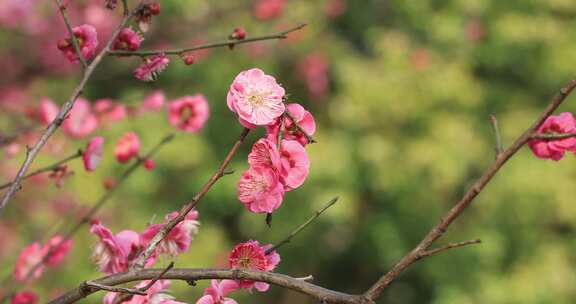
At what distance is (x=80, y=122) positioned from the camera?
2254 mm

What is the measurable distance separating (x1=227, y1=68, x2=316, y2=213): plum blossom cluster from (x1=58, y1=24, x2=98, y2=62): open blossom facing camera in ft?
1.07

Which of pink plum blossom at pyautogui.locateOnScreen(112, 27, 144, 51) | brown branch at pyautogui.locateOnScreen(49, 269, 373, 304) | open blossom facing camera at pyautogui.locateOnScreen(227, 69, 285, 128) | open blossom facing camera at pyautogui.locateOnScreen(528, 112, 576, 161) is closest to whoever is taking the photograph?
brown branch at pyautogui.locateOnScreen(49, 269, 373, 304)

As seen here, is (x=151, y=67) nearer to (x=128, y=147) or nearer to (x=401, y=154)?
(x=128, y=147)

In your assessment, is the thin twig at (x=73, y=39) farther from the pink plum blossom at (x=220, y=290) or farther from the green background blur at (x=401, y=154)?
the green background blur at (x=401, y=154)

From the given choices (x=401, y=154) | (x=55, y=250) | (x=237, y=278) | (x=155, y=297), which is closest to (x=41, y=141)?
(x=155, y=297)

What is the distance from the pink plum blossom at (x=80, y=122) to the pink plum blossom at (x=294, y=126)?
1279 mm

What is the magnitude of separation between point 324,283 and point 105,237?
5429mm

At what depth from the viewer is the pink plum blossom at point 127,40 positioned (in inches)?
48.9

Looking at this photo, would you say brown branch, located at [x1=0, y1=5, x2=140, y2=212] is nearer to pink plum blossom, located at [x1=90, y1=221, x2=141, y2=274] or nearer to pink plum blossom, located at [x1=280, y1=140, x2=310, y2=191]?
pink plum blossom, located at [x1=90, y1=221, x2=141, y2=274]

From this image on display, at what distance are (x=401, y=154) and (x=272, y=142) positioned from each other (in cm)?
399

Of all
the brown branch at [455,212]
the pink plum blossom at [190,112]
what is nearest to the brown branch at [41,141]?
the brown branch at [455,212]

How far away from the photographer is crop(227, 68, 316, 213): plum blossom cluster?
1030 millimetres

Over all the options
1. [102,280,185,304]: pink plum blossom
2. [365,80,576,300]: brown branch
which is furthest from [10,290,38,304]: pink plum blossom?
[365,80,576,300]: brown branch

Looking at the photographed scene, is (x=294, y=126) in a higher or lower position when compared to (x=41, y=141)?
lower
